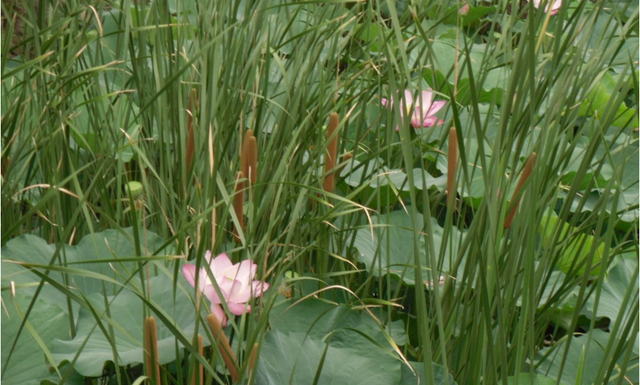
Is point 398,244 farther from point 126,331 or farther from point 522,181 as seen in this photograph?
point 126,331

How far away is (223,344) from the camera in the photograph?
708mm

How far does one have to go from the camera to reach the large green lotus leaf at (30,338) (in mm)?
811

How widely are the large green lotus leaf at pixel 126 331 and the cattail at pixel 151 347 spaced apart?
7 centimetres

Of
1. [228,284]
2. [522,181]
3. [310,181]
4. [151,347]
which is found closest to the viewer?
[151,347]

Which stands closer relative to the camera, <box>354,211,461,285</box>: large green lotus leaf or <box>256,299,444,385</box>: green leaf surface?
<box>256,299,444,385</box>: green leaf surface

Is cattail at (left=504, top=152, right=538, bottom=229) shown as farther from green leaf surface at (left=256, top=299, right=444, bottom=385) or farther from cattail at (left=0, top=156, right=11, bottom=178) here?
cattail at (left=0, top=156, right=11, bottom=178)

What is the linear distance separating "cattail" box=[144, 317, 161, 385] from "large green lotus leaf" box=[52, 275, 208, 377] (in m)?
0.07

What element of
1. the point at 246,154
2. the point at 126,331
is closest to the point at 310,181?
the point at 246,154

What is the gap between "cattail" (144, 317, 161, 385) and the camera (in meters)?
0.65

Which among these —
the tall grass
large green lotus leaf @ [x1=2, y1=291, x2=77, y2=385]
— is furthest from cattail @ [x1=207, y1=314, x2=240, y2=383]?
large green lotus leaf @ [x1=2, y1=291, x2=77, y2=385]

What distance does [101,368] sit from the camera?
773mm

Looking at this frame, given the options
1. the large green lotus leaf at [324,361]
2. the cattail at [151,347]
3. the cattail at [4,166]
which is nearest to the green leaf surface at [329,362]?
the large green lotus leaf at [324,361]

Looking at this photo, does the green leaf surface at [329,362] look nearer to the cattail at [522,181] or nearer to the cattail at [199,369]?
the cattail at [199,369]

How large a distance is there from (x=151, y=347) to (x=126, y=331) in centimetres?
18
